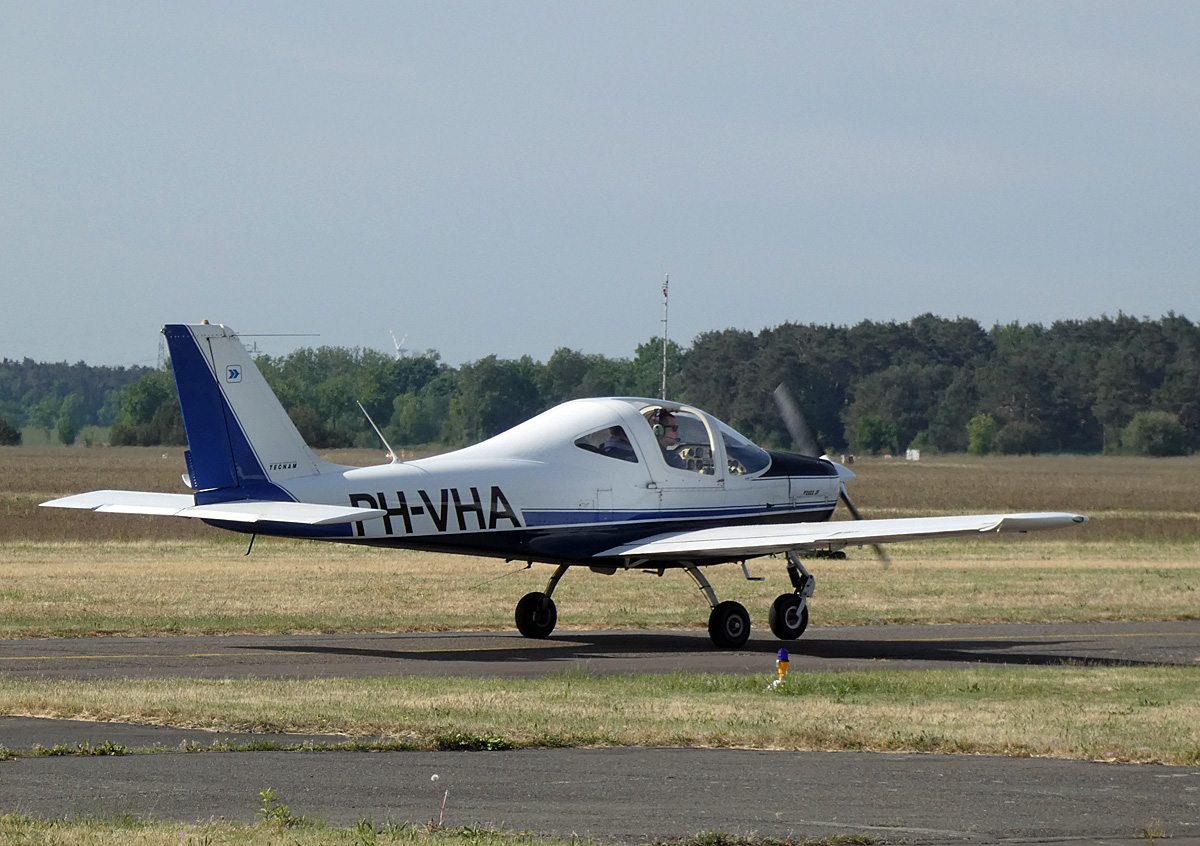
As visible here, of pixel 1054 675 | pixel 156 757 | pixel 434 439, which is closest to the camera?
pixel 156 757

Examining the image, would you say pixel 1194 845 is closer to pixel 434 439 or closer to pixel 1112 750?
pixel 1112 750

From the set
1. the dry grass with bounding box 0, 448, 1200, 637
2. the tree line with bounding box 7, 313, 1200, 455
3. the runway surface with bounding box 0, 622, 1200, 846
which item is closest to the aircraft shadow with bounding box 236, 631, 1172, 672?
the dry grass with bounding box 0, 448, 1200, 637

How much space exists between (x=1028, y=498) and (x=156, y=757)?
5688cm

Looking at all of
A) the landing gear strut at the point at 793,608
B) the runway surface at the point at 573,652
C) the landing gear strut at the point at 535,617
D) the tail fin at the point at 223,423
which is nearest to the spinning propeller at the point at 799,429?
the runway surface at the point at 573,652

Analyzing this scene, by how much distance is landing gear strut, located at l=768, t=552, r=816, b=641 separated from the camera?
68.0 feet

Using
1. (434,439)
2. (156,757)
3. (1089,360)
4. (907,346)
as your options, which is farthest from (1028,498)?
(907,346)

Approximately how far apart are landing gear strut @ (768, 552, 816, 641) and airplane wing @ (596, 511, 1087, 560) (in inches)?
25.6

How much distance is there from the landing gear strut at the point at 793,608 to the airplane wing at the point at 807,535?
65 centimetres

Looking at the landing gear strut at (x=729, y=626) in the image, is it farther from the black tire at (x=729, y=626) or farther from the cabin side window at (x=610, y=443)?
the cabin side window at (x=610, y=443)

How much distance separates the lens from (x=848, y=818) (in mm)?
9391

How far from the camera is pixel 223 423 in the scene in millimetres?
18578

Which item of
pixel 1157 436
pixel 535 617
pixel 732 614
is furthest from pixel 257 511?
pixel 1157 436

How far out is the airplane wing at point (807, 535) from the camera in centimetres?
1789

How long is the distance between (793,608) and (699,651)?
152 centimetres
